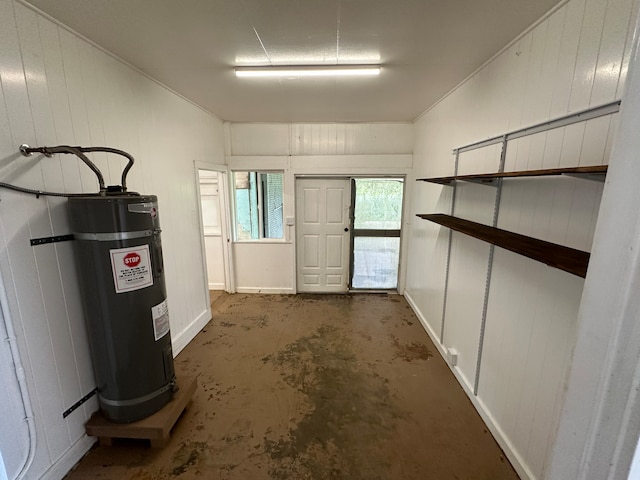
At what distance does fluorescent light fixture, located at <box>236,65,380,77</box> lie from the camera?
2.27 metres

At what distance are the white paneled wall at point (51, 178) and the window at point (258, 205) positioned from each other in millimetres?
2054

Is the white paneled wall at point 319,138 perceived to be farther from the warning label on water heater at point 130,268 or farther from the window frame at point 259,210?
the warning label on water heater at point 130,268

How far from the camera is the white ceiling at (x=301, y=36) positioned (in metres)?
1.51

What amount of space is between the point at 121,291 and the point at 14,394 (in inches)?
25.7

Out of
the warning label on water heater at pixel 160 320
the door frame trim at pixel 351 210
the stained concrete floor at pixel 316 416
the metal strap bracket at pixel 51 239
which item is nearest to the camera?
the metal strap bracket at pixel 51 239

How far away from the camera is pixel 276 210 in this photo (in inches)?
175

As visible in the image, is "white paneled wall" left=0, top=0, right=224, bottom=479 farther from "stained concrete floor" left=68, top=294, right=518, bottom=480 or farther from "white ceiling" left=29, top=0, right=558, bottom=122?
"stained concrete floor" left=68, top=294, right=518, bottom=480

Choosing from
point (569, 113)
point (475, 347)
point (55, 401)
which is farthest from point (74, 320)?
point (569, 113)

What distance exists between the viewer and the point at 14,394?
1438 millimetres

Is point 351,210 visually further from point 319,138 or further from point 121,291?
point 121,291

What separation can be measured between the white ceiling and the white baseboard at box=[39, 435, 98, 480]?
2.54 metres

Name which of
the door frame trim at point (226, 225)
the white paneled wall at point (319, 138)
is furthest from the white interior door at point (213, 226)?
the white paneled wall at point (319, 138)

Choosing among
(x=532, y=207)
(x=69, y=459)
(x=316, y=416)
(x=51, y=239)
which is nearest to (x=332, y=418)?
(x=316, y=416)

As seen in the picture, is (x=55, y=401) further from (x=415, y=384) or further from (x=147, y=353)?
(x=415, y=384)
